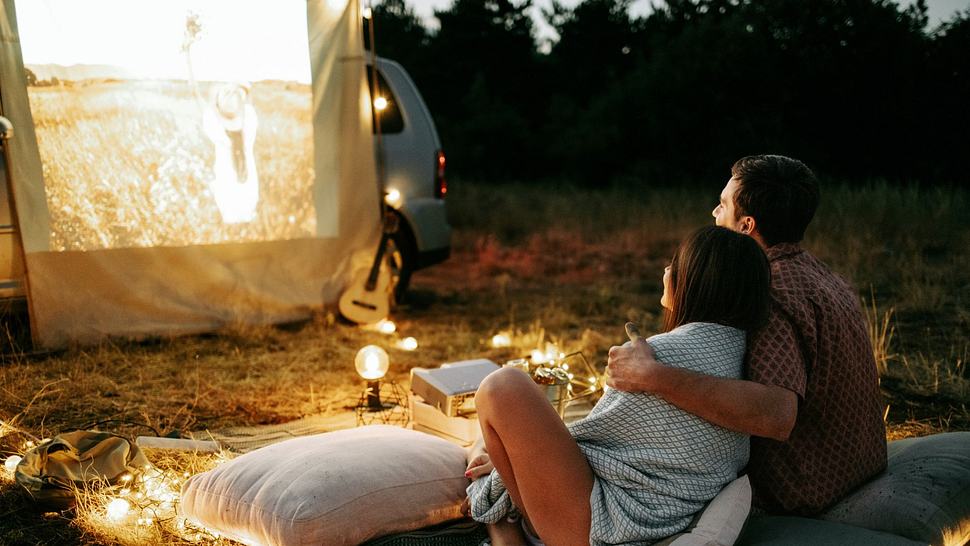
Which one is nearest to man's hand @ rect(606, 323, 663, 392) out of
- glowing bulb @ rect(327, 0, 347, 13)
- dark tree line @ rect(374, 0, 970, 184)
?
glowing bulb @ rect(327, 0, 347, 13)

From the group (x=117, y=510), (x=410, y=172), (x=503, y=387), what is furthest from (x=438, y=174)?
(x=503, y=387)

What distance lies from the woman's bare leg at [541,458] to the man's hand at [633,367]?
232 millimetres

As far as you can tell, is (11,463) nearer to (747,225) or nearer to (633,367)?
(633,367)

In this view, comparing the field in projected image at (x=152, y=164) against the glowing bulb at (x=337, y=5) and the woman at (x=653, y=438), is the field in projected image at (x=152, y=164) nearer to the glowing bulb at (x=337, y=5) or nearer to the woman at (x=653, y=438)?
the glowing bulb at (x=337, y=5)

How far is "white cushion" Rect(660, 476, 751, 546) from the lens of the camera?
7.09 ft

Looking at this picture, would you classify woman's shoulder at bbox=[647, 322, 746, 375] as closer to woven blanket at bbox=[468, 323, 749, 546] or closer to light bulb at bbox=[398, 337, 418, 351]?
woven blanket at bbox=[468, 323, 749, 546]

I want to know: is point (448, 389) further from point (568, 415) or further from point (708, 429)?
point (708, 429)

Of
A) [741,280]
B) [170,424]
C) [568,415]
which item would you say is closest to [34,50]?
[170,424]

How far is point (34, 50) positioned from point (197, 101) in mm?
1007

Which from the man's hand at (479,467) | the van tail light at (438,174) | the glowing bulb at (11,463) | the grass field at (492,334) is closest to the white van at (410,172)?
the van tail light at (438,174)

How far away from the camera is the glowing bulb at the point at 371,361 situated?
4.18 meters

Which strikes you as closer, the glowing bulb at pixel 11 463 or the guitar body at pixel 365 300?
the glowing bulb at pixel 11 463

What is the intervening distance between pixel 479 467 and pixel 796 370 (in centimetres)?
109

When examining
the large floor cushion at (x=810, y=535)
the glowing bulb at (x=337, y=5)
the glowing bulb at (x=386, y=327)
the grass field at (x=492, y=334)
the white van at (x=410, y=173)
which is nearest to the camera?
the large floor cushion at (x=810, y=535)
